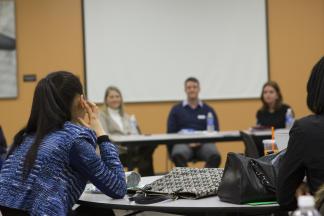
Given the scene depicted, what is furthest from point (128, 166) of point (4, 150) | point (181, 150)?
point (4, 150)

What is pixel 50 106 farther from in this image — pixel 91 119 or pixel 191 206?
pixel 191 206

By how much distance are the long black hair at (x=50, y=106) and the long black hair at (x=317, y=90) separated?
0.95 m

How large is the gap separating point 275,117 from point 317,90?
4281mm

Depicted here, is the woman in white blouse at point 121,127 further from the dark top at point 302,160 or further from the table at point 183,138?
the dark top at point 302,160

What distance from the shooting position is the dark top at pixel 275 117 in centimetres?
612

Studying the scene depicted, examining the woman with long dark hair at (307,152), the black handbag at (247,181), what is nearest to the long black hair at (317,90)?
the woman with long dark hair at (307,152)

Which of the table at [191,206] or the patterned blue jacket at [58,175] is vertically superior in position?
the patterned blue jacket at [58,175]

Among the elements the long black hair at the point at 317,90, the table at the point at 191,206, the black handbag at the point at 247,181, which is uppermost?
the long black hair at the point at 317,90

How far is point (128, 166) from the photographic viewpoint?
230 inches

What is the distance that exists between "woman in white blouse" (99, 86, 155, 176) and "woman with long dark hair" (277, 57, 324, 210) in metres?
3.85

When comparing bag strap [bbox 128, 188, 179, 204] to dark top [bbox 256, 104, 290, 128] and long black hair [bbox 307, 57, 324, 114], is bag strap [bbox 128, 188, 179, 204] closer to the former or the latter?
long black hair [bbox 307, 57, 324, 114]

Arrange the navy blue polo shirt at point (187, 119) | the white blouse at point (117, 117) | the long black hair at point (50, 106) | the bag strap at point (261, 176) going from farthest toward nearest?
1. the navy blue polo shirt at point (187, 119)
2. the white blouse at point (117, 117)
3. the long black hair at point (50, 106)
4. the bag strap at point (261, 176)

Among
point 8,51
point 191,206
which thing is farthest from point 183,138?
point 191,206

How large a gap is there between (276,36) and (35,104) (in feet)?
19.9
